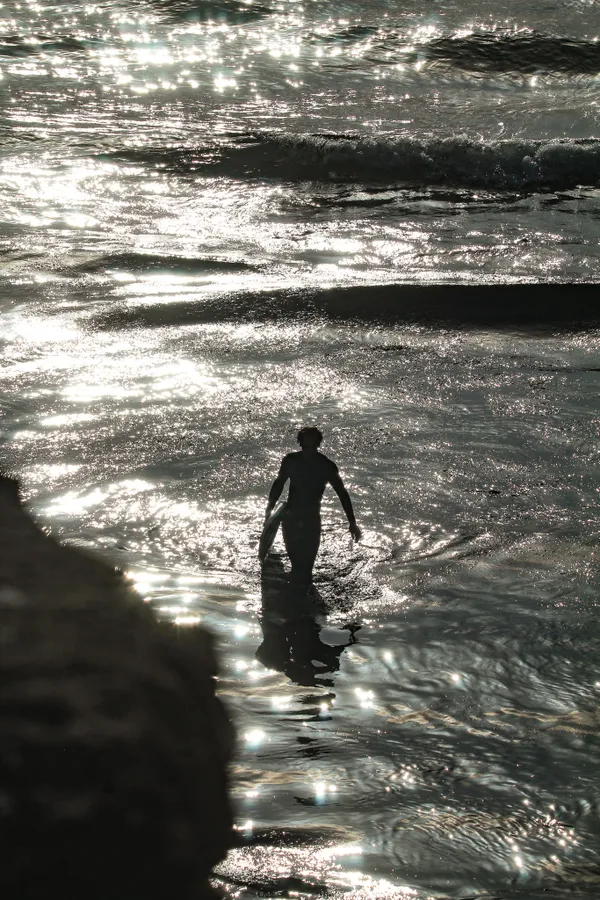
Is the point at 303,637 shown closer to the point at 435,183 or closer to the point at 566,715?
the point at 566,715

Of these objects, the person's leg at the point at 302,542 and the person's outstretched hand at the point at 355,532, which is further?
the person's outstretched hand at the point at 355,532

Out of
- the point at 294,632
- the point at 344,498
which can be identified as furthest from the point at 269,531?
the point at 294,632

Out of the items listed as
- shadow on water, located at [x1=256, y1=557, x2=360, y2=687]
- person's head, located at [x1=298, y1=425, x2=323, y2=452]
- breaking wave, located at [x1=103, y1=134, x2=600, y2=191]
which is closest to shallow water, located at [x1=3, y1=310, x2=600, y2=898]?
shadow on water, located at [x1=256, y1=557, x2=360, y2=687]

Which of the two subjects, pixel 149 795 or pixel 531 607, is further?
pixel 531 607

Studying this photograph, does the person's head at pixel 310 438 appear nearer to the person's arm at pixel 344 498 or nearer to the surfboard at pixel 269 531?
the person's arm at pixel 344 498

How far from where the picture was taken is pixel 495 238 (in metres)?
18.2

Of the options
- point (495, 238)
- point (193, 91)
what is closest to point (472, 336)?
point (495, 238)

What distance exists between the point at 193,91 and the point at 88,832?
80.5 feet

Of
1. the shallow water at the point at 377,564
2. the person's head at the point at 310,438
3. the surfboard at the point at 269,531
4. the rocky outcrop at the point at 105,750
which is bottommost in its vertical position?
the shallow water at the point at 377,564

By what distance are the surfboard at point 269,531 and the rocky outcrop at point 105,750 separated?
1167mm

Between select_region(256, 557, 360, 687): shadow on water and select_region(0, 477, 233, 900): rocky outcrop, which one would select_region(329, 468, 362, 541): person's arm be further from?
select_region(0, 477, 233, 900): rocky outcrop

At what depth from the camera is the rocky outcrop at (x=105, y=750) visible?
4.87 m

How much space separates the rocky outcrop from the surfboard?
117cm

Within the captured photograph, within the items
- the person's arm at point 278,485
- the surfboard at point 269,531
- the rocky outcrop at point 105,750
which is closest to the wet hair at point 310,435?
the person's arm at point 278,485
